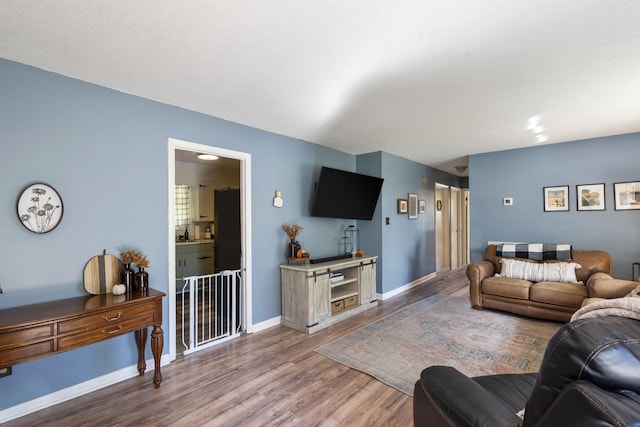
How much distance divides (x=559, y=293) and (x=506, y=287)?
54 cm

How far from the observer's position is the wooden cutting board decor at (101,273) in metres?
2.29

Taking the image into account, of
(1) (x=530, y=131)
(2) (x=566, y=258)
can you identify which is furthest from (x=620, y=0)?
(2) (x=566, y=258)

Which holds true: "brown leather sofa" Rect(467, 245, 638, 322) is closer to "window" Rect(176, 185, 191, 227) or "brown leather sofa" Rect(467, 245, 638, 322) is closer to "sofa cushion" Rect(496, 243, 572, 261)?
"sofa cushion" Rect(496, 243, 572, 261)

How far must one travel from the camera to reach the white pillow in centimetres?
370

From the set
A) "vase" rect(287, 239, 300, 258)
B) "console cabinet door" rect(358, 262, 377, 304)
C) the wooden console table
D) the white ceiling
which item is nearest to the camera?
the white ceiling

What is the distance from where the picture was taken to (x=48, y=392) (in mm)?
2088

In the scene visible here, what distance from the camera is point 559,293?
11.4 feet

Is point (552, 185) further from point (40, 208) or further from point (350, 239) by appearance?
point (40, 208)

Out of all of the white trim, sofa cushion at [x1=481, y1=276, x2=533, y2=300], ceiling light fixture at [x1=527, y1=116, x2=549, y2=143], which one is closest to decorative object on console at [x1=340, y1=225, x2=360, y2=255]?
the white trim

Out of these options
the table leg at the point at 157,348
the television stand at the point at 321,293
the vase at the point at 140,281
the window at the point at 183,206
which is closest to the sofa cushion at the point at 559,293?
the television stand at the point at 321,293

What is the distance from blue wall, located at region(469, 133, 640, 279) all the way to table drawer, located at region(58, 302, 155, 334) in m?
4.87

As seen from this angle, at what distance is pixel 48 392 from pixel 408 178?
17.2 feet

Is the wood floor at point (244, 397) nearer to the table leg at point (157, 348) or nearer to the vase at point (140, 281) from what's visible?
the table leg at point (157, 348)

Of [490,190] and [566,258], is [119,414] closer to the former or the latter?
[566,258]
